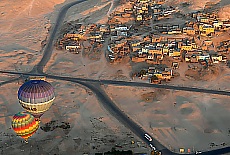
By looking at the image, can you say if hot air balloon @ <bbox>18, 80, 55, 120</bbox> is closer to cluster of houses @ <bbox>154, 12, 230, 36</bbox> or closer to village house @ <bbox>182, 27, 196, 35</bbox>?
cluster of houses @ <bbox>154, 12, 230, 36</bbox>

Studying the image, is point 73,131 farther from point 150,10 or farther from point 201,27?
point 150,10

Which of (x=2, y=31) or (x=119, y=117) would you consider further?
(x=2, y=31)

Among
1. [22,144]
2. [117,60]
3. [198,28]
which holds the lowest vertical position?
[22,144]

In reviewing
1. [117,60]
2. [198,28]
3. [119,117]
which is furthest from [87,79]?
[198,28]

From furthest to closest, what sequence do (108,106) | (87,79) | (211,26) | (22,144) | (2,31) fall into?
(2,31) < (211,26) < (87,79) < (108,106) < (22,144)

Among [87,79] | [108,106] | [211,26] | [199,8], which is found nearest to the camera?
[108,106]

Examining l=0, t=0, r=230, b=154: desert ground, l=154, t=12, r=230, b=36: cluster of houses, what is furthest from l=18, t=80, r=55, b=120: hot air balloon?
l=154, t=12, r=230, b=36: cluster of houses

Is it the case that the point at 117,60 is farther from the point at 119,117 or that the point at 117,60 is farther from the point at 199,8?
the point at 199,8
